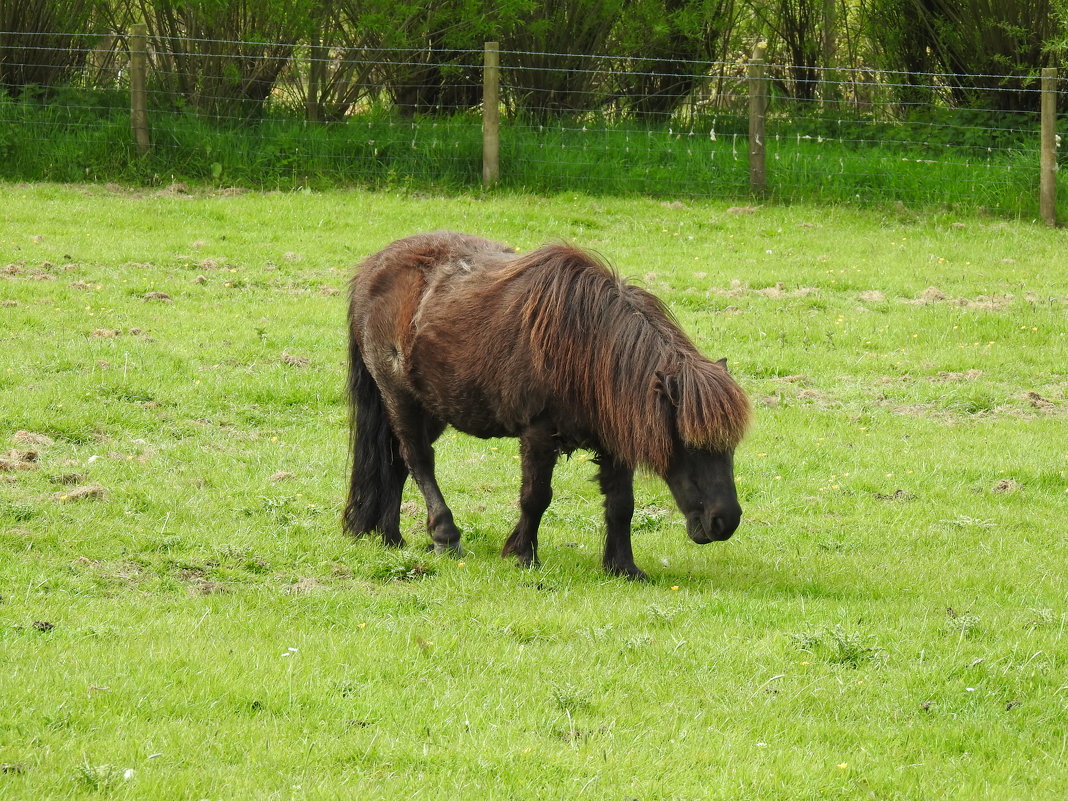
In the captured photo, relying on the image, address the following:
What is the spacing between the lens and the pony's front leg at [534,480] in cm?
654

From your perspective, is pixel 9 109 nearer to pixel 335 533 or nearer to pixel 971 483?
pixel 335 533

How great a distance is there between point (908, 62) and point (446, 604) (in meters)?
18.5

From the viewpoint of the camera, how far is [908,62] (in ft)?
70.5

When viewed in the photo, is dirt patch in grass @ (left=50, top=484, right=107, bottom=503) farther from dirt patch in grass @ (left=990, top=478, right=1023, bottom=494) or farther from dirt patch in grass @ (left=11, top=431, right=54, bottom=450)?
dirt patch in grass @ (left=990, top=478, right=1023, bottom=494)

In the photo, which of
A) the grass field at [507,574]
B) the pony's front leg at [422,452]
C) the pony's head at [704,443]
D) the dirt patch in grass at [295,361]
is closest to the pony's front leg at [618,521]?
the grass field at [507,574]

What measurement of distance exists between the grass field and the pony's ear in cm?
90

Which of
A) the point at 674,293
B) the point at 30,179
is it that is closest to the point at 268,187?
the point at 30,179

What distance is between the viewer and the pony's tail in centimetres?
709

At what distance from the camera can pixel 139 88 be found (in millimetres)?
16734

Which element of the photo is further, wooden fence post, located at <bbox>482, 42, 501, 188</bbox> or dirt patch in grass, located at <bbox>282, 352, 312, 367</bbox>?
→ wooden fence post, located at <bbox>482, 42, 501, 188</bbox>

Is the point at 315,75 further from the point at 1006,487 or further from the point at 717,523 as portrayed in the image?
the point at 717,523

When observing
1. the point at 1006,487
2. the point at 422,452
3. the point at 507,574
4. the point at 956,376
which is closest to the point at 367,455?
the point at 422,452

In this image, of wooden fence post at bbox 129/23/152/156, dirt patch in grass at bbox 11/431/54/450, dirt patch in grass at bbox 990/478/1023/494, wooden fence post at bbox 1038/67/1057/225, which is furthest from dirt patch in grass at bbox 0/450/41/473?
wooden fence post at bbox 1038/67/1057/225

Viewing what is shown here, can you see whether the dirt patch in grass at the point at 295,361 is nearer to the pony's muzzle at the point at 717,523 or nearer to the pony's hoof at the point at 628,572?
the pony's hoof at the point at 628,572
